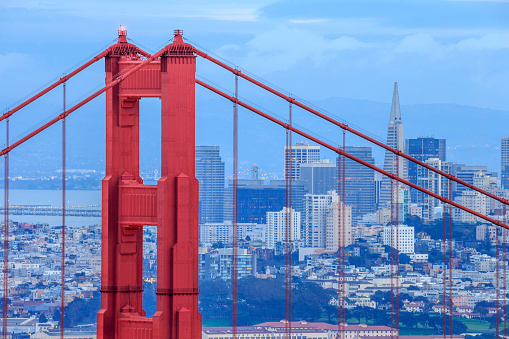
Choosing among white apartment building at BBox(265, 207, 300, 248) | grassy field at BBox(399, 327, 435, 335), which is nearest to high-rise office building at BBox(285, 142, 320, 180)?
white apartment building at BBox(265, 207, 300, 248)

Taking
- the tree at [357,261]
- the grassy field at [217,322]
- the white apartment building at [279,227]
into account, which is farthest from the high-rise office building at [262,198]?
the grassy field at [217,322]

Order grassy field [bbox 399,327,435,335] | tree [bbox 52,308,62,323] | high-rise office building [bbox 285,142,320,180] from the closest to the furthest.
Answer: tree [bbox 52,308,62,323] < grassy field [bbox 399,327,435,335] < high-rise office building [bbox 285,142,320,180]

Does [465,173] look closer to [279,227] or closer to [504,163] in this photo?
[504,163]

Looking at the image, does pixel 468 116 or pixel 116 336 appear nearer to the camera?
pixel 116 336

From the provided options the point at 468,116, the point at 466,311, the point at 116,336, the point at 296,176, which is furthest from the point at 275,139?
the point at 116,336

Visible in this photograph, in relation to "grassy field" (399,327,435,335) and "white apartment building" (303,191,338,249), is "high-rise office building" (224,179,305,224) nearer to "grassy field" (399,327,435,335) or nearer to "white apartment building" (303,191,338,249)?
"white apartment building" (303,191,338,249)

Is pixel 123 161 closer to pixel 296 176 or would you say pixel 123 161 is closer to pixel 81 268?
pixel 81 268

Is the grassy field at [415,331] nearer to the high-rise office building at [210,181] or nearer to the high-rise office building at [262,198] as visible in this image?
the high-rise office building at [210,181]
